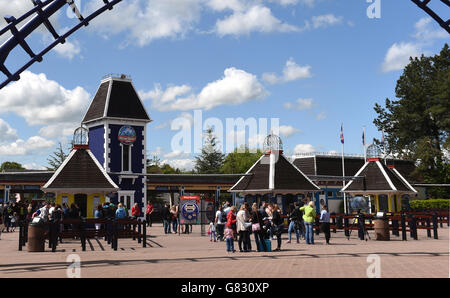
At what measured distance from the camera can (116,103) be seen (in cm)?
3706

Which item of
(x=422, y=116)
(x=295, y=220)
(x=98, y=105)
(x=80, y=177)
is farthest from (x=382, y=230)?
(x=422, y=116)

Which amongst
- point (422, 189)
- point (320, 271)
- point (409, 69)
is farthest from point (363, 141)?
point (320, 271)

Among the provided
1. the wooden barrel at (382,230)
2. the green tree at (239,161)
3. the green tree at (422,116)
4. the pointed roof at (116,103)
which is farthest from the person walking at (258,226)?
the green tree at (239,161)

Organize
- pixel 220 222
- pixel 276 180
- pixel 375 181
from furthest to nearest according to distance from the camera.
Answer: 1. pixel 375 181
2. pixel 276 180
3. pixel 220 222

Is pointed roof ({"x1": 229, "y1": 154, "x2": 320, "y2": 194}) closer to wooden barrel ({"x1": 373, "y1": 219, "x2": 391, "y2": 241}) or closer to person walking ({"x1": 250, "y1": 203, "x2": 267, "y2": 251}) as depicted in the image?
wooden barrel ({"x1": 373, "y1": 219, "x2": 391, "y2": 241})

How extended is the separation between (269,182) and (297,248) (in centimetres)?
1146

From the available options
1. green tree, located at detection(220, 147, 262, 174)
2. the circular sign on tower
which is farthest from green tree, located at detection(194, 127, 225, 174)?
the circular sign on tower

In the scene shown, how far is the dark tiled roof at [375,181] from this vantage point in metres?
31.5

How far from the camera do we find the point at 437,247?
1714cm

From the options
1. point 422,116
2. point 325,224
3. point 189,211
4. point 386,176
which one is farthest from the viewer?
point 422,116

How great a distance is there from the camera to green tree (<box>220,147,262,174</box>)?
82.4 meters

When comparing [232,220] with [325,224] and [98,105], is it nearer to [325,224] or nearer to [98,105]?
[325,224]

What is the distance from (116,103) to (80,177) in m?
12.8
